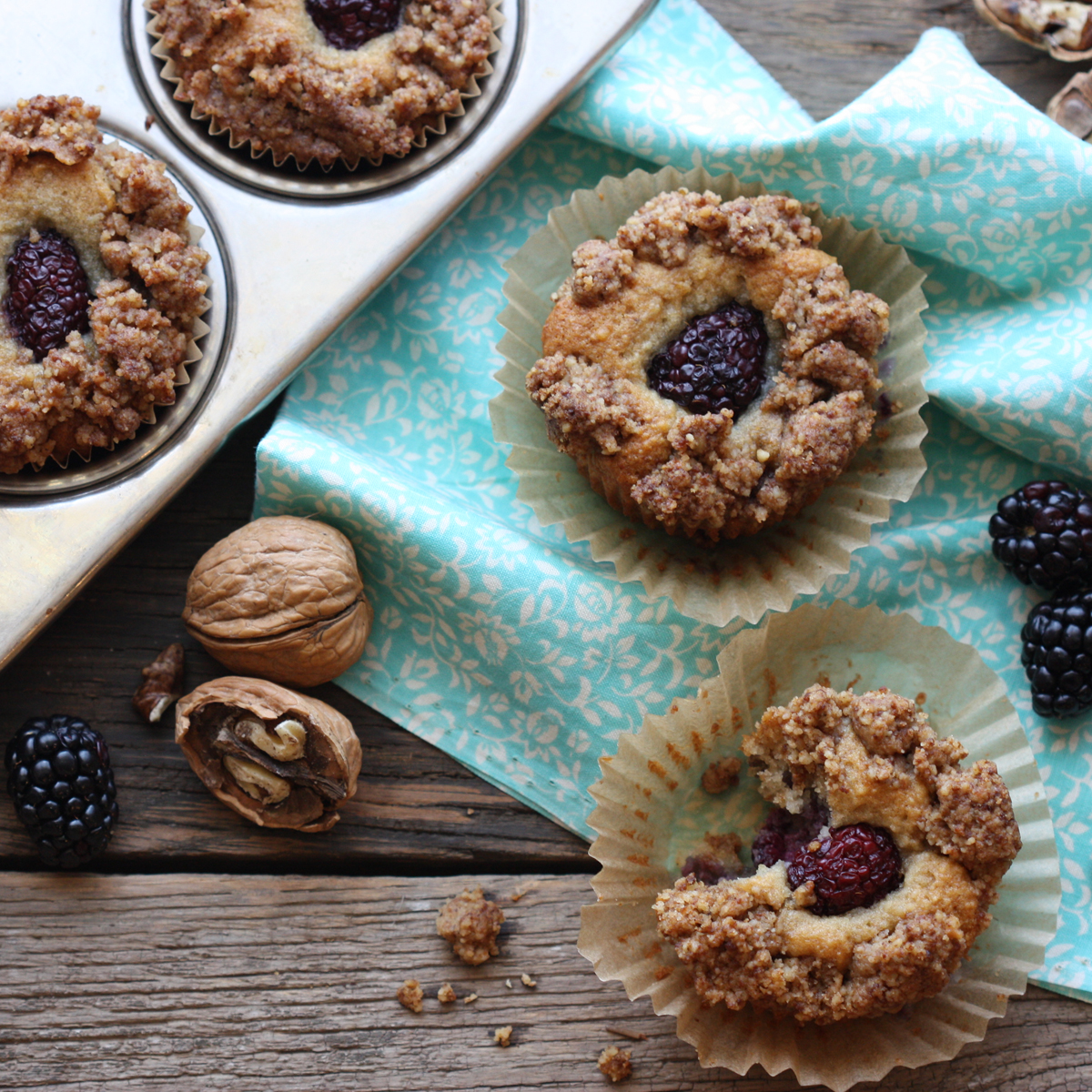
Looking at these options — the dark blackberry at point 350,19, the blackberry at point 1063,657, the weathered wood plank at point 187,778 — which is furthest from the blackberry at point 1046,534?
the dark blackberry at point 350,19

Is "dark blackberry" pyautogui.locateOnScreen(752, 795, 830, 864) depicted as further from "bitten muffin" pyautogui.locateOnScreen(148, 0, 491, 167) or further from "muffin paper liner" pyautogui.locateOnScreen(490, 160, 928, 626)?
"bitten muffin" pyautogui.locateOnScreen(148, 0, 491, 167)

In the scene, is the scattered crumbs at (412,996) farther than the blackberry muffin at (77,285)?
Yes

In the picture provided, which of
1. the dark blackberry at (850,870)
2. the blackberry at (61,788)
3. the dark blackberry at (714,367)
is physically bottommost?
the blackberry at (61,788)

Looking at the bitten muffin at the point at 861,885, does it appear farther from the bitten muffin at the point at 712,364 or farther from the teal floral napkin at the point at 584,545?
the bitten muffin at the point at 712,364

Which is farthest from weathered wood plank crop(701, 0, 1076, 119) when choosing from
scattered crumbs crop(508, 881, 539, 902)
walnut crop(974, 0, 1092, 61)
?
scattered crumbs crop(508, 881, 539, 902)

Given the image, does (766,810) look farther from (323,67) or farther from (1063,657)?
(323,67)

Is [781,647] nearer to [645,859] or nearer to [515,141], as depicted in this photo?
[645,859]

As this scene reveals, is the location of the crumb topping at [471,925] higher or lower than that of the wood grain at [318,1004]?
higher

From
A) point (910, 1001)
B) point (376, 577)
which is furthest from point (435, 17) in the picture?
point (910, 1001)
